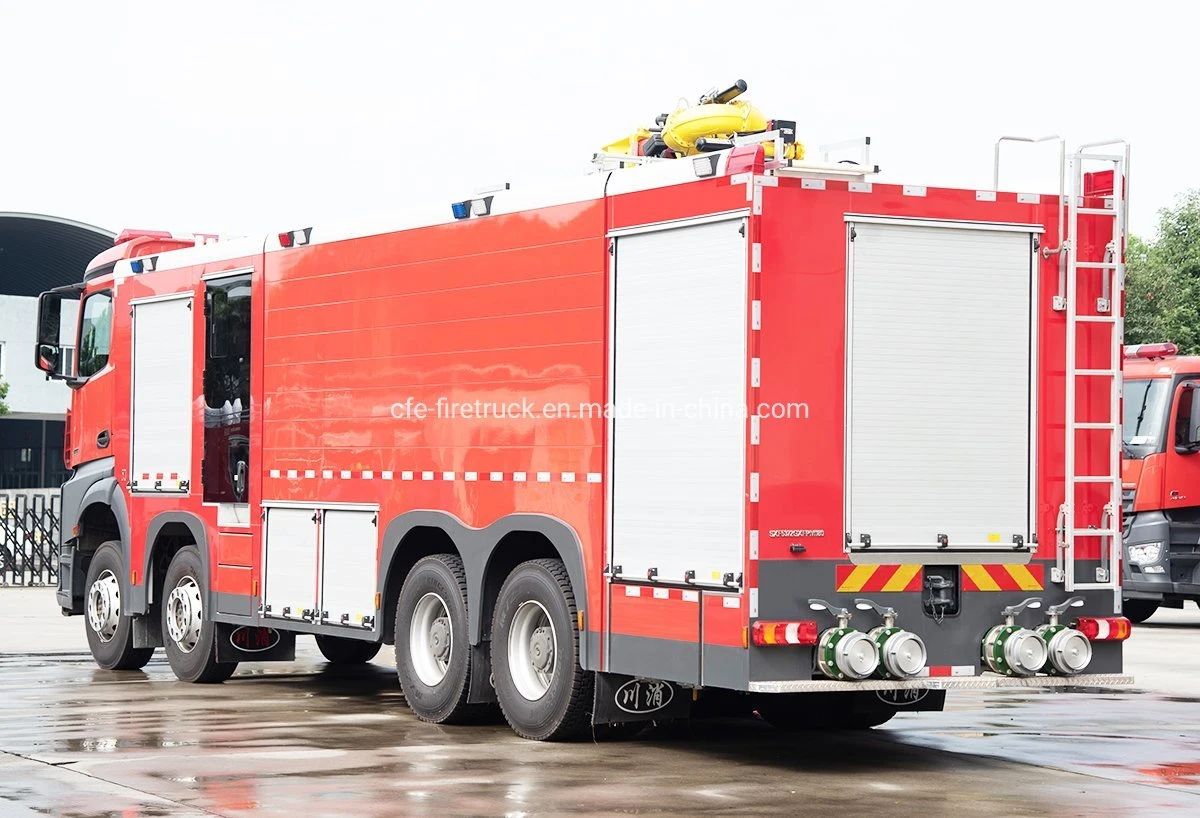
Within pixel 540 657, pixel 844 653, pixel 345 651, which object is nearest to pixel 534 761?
pixel 540 657

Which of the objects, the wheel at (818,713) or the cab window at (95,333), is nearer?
the wheel at (818,713)

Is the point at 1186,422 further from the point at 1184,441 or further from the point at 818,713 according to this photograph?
the point at 818,713

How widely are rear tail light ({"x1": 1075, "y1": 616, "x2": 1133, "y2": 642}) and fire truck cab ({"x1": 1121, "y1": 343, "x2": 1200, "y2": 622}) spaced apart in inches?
483

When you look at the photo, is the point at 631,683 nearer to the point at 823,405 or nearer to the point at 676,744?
the point at 676,744

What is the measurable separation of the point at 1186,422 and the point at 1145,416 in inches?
19.3

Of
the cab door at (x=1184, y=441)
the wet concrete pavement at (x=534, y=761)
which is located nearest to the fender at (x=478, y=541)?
the wet concrete pavement at (x=534, y=761)

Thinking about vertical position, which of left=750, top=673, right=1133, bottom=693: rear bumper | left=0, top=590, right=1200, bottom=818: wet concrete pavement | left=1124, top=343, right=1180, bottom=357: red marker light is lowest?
left=0, top=590, right=1200, bottom=818: wet concrete pavement

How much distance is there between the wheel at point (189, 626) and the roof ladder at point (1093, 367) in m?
7.40

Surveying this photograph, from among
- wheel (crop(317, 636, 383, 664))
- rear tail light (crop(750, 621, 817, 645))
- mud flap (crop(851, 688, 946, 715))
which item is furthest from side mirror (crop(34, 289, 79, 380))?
rear tail light (crop(750, 621, 817, 645))

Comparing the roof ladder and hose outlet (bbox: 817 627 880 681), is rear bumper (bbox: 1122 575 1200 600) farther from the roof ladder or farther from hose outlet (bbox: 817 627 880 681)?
hose outlet (bbox: 817 627 880 681)

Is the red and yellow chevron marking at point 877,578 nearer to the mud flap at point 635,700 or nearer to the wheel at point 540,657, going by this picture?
the mud flap at point 635,700

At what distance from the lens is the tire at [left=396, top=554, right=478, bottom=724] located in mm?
12531

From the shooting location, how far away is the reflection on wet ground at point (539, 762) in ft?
31.6

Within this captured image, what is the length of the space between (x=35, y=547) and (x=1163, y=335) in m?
36.9
